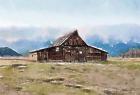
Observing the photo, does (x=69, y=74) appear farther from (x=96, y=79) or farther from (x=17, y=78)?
(x=17, y=78)

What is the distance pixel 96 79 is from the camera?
3410 inches

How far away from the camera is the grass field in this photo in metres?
71.9

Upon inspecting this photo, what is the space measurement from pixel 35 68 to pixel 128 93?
79.3 ft

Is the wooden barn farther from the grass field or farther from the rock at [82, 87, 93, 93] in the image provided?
the rock at [82, 87, 93, 93]

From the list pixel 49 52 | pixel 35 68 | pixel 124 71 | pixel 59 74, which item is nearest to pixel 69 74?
pixel 59 74

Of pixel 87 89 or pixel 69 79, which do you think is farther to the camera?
pixel 69 79

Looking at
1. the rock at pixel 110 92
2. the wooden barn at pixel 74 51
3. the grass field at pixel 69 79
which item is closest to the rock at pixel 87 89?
the grass field at pixel 69 79

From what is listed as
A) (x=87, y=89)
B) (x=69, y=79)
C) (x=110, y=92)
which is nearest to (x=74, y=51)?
(x=69, y=79)

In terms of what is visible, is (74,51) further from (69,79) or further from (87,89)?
(87,89)

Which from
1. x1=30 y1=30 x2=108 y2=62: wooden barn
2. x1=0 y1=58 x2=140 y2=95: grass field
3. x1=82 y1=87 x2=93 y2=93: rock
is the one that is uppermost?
x1=30 y1=30 x2=108 y2=62: wooden barn

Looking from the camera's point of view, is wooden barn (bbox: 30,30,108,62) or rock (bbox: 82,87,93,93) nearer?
rock (bbox: 82,87,93,93)

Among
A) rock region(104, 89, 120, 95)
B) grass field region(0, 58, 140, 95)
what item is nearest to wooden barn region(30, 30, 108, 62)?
grass field region(0, 58, 140, 95)

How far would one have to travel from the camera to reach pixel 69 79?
83438 millimetres

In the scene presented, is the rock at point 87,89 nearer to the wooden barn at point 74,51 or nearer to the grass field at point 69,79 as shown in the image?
the grass field at point 69,79
